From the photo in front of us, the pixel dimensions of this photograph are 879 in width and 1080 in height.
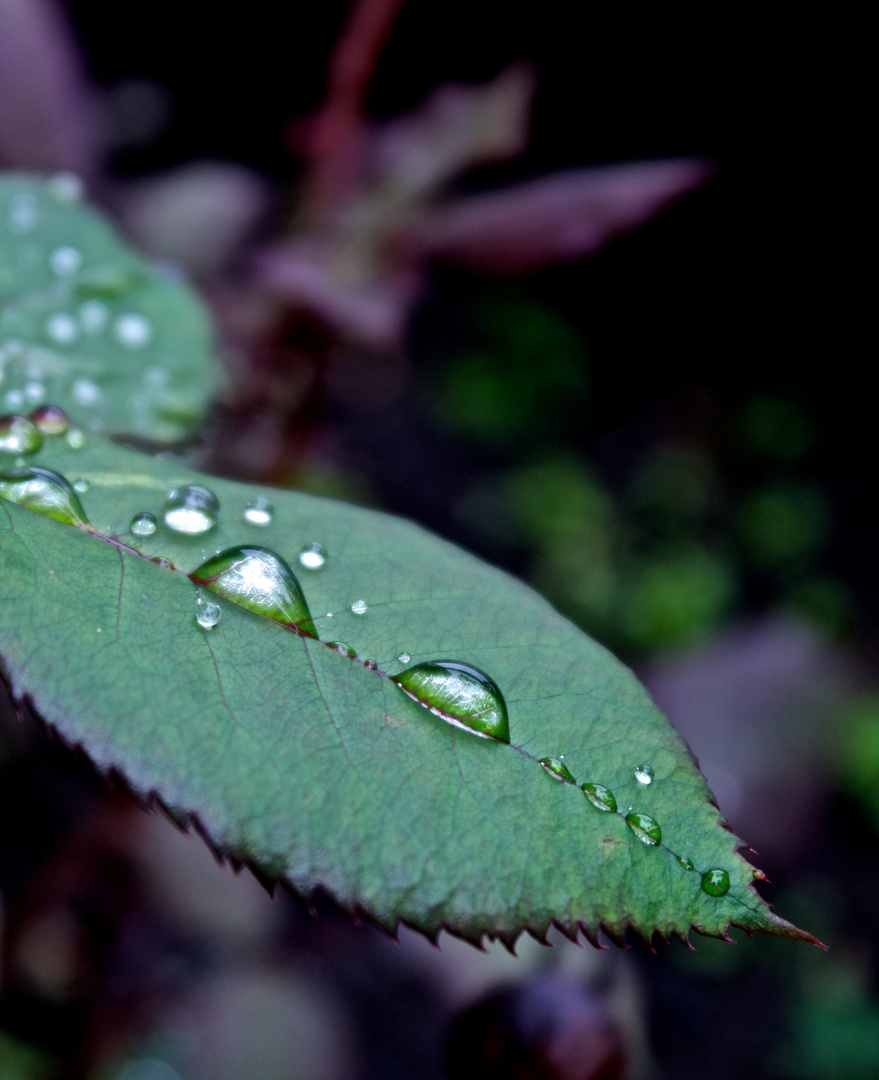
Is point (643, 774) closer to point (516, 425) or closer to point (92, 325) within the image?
point (92, 325)

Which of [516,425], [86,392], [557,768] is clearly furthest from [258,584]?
[516,425]

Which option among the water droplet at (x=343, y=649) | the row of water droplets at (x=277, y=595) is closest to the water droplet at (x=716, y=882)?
the row of water droplets at (x=277, y=595)

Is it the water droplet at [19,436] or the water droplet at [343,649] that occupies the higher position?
the water droplet at [19,436]

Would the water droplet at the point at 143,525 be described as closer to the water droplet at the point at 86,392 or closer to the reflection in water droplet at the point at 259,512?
the reflection in water droplet at the point at 259,512

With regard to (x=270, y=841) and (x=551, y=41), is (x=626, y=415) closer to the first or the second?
(x=551, y=41)

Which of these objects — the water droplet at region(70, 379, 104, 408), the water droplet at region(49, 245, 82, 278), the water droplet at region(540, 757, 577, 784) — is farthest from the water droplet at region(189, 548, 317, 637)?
the water droplet at region(49, 245, 82, 278)

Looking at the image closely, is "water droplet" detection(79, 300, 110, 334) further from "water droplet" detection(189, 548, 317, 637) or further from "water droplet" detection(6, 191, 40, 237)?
"water droplet" detection(189, 548, 317, 637)
